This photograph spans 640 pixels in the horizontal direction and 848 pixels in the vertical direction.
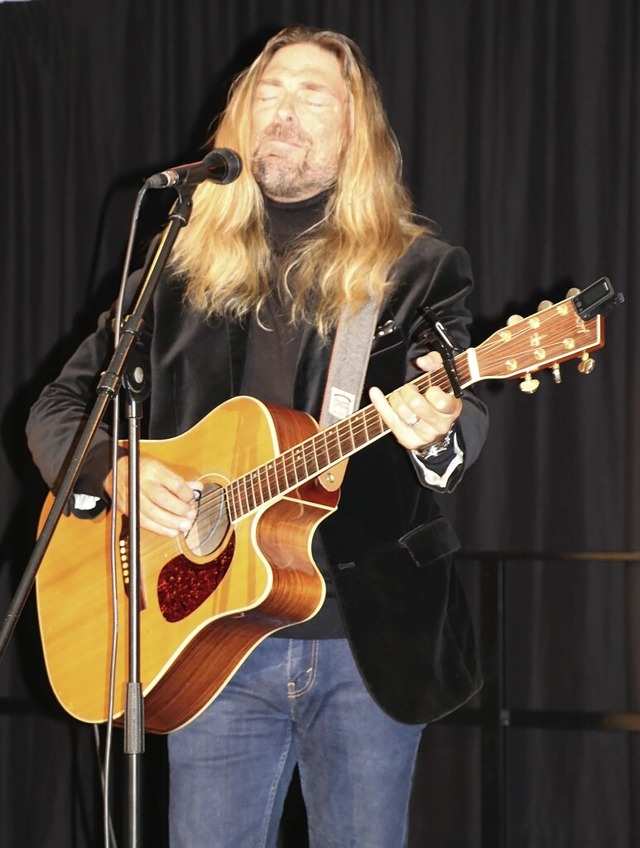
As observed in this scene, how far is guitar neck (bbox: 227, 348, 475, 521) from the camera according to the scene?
1.99 metres

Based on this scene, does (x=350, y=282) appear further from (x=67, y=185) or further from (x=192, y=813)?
(x=67, y=185)

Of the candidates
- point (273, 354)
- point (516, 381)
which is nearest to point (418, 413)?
point (273, 354)

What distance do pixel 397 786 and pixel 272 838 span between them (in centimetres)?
29

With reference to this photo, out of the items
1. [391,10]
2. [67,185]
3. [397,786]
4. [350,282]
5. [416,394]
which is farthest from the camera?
[67,185]

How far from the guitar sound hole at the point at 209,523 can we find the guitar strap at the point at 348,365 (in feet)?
0.83

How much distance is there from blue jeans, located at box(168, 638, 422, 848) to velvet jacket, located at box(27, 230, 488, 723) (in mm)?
78

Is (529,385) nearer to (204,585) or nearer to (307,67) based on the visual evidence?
(204,585)

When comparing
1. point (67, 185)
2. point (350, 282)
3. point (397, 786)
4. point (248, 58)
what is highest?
point (248, 58)

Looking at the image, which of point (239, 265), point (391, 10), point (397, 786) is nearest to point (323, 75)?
point (239, 265)

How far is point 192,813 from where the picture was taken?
2.07 meters

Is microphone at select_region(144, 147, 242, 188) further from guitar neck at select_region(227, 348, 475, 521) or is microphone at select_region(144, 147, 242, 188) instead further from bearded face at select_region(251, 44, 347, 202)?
guitar neck at select_region(227, 348, 475, 521)

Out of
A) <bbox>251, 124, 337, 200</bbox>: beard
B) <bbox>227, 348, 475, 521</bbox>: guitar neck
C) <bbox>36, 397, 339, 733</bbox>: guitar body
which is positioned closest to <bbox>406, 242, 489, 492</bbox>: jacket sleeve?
<bbox>227, 348, 475, 521</bbox>: guitar neck

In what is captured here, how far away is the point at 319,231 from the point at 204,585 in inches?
30.7

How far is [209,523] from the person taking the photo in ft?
7.15
